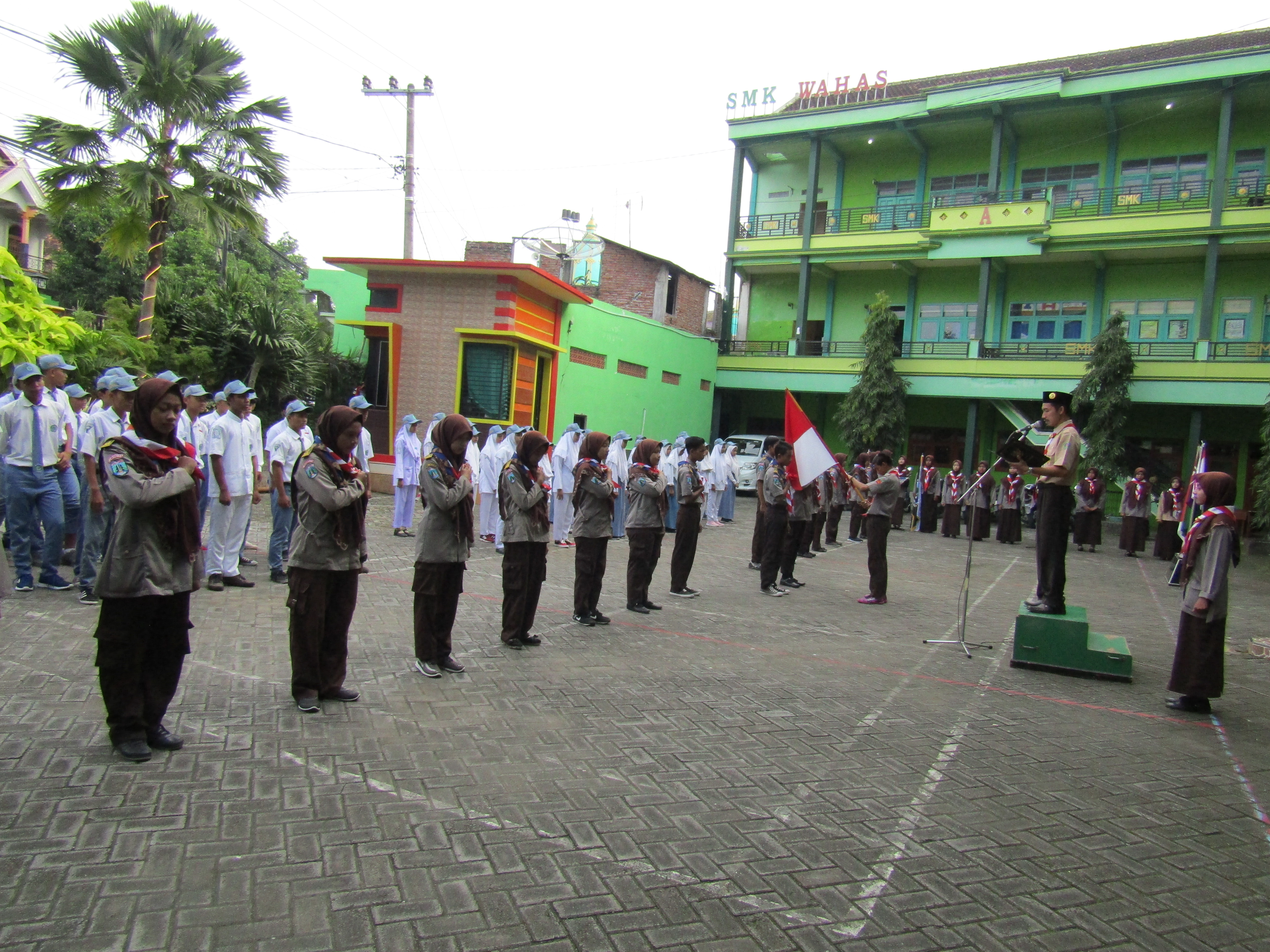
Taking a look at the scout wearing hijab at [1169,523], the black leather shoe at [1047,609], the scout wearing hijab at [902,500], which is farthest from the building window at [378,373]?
the scout wearing hijab at [1169,523]

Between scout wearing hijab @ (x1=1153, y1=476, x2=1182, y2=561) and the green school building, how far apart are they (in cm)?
720

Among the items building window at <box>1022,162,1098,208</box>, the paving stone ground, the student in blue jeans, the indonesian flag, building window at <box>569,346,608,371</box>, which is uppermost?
building window at <box>1022,162,1098,208</box>

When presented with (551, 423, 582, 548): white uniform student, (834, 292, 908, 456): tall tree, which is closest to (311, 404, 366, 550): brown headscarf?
(551, 423, 582, 548): white uniform student

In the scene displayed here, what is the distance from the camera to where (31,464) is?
753cm

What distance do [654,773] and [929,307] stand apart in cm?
2818

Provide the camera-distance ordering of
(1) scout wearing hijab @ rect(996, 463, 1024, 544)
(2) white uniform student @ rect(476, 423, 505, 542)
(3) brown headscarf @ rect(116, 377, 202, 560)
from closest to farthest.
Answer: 1. (3) brown headscarf @ rect(116, 377, 202, 560)
2. (2) white uniform student @ rect(476, 423, 505, 542)
3. (1) scout wearing hijab @ rect(996, 463, 1024, 544)

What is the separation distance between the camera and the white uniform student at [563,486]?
14039mm

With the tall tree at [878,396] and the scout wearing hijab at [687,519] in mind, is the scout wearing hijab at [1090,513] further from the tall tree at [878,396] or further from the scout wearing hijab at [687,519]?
the scout wearing hijab at [687,519]

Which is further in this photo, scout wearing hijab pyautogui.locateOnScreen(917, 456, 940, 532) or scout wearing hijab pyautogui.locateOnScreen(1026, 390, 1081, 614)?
scout wearing hijab pyautogui.locateOnScreen(917, 456, 940, 532)

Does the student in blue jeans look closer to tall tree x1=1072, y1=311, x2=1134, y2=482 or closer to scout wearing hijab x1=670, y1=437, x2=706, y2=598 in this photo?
scout wearing hijab x1=670, y1=437, x2=706, y2=598

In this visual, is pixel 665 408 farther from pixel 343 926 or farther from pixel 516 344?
pixel 343 926

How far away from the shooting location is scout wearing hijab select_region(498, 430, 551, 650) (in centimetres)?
690

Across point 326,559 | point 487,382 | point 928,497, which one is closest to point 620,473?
point 487,382

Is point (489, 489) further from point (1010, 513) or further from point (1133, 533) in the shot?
point (1133, 533)
